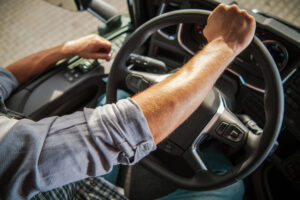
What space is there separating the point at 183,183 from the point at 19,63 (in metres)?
0.85

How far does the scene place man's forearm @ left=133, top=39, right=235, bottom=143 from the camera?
44 cm

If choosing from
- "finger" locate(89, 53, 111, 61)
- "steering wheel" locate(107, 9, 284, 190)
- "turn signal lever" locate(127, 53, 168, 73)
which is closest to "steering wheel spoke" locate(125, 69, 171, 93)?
"steering wheel" locate(107, 9, 284, 190)

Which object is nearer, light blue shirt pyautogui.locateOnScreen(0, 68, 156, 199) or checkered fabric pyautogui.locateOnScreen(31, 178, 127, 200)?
light blue shirt pyautogui.locateOnScreen(0, 68, 156, 199)

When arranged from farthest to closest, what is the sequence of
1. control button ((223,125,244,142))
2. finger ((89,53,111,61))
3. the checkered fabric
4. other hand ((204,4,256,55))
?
1. finger ((89,53,111,61))
2. the checkered fabric
3. control button ((223,125,244,142))
4. other hand ((204,4,256,55))

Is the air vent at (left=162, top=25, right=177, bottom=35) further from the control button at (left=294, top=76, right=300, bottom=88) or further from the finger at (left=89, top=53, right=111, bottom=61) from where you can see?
the control button at (left=294, top=76, right=300, bottom=88)

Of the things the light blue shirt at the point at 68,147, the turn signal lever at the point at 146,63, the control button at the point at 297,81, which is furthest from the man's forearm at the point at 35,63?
the control button at the point at 297,81

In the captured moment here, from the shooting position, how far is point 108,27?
3.73 feet

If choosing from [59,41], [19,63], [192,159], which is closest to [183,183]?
[192,159]

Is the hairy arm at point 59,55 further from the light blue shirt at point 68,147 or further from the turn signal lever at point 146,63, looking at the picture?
the light blue shirt at point 68,147

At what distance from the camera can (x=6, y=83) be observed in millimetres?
797

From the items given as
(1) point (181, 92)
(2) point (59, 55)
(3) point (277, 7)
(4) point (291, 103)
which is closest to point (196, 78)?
(1) point (181, 92)

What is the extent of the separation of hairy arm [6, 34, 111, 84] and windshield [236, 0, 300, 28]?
113 centimetres

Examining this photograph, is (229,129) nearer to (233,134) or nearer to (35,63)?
(233,134)

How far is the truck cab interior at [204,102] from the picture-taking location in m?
0.57
